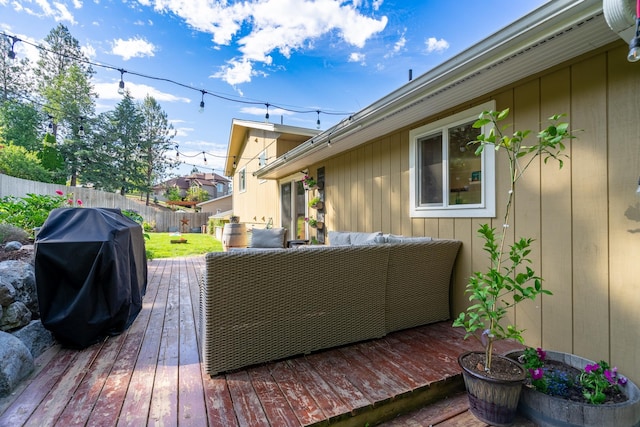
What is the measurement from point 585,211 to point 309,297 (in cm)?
200

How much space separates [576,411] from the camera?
1.50 metres

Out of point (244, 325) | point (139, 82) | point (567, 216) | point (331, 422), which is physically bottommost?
point (331, 422)

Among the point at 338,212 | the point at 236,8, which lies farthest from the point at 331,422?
the point at 236,8

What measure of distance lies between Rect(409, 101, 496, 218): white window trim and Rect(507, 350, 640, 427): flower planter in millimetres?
1356

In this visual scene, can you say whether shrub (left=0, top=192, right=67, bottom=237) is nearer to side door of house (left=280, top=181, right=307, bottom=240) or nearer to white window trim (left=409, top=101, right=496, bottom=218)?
side door of house (left=280, top=181, right=307, bottom=240)

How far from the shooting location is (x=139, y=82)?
545 centimetres

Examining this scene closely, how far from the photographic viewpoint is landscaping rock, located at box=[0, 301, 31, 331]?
6.87 ft

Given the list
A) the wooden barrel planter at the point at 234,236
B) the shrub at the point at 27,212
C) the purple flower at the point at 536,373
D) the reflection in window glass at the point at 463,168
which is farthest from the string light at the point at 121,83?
the purple flower at the point at 536,373

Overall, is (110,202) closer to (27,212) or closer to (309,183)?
(27,212)

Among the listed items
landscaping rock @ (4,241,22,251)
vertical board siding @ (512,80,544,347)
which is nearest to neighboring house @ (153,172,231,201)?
landscaping rock @ (4,241,22,251)

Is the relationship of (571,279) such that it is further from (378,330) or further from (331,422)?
(331,422)

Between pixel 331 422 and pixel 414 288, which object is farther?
pixel 414 288

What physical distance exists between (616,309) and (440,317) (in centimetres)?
130

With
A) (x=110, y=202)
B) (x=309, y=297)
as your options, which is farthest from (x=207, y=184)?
(x=309, y=297)
